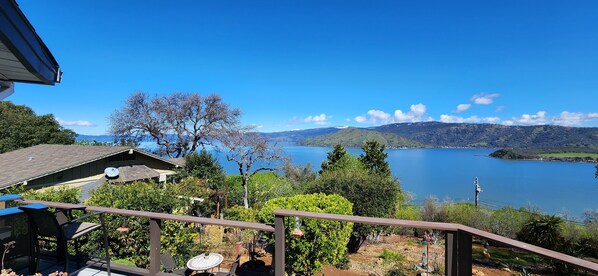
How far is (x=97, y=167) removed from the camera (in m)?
13.1

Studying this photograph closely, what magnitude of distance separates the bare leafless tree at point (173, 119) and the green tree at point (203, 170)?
7888 mm

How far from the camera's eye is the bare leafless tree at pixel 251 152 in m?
19.4

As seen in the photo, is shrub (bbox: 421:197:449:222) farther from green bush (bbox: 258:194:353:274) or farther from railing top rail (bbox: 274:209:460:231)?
railing top rail (bbox: 274:209:460:231)

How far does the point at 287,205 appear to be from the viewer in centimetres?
641

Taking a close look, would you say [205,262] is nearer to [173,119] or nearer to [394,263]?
[394,263]

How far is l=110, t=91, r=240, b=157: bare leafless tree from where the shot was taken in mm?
25781

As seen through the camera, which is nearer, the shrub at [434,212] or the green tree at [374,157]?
the shrub at [434,212]

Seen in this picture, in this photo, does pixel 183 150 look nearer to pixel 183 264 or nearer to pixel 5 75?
pixel 183 264

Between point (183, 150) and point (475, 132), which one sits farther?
point (475, 132)

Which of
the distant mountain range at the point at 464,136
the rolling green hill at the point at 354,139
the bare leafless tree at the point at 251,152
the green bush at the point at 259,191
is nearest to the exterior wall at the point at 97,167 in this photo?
the bare leafless tree at the point at 251,152

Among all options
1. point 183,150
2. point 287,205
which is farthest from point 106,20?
point 287,205

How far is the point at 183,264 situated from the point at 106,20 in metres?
16.8

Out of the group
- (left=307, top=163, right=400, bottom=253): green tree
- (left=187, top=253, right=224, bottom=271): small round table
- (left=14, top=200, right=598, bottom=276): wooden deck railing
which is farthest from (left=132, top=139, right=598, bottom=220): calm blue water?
(left=14, top=200, right=598, bottom=276): wooden deck railing

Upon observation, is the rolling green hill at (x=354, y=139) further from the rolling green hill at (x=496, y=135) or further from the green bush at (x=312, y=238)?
the green bush at (x=312, y=238)
